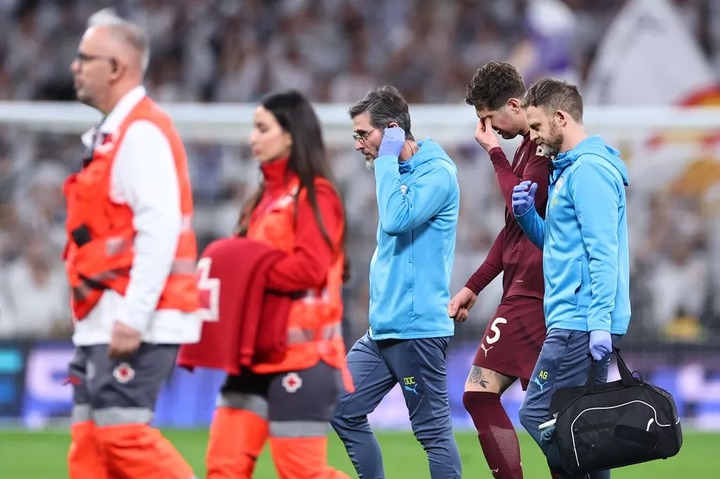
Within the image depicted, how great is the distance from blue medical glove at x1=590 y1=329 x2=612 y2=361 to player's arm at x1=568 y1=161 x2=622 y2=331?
2 centimetres

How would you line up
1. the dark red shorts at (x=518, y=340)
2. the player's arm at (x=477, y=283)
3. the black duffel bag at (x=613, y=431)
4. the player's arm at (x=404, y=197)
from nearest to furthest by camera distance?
the black duffel bag at (x=613, y=431) → the player's arm at (x=404, y=197) → the dark red shorts at (x=518, y=340) → the player's arm at (x=477, y=283)

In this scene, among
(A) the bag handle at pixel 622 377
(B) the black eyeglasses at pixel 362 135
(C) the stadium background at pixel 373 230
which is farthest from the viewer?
(C) the stadium background at pixel 373 230

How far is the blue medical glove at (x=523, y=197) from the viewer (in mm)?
6789

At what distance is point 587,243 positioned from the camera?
6.39 m

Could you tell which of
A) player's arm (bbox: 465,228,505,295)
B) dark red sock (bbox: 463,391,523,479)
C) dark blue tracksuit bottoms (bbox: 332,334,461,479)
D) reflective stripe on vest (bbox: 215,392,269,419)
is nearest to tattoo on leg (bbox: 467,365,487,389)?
dark red sock (bbox: 463,391,523,479)

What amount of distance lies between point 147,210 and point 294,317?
0.75 metres

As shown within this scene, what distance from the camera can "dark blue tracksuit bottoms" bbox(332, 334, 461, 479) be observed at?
271 inches

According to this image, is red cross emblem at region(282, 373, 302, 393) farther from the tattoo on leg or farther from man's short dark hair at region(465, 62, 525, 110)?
man's short dark hair at region(465, 62, 525, 110)

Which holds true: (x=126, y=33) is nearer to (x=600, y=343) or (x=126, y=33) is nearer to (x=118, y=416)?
(x=118, y=416)

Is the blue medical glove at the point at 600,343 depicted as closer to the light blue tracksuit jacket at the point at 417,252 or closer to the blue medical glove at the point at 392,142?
the light blue tracksuit jacket at the point at 417,252

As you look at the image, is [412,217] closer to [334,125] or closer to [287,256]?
[287,256]

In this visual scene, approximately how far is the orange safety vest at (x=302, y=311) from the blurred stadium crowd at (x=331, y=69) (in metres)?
7.62

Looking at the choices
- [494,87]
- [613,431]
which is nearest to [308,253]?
[613,431]

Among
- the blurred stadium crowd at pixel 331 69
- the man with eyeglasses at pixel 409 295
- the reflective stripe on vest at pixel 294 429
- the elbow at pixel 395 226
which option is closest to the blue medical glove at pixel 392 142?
the man with eyeglasses at pixel 409 295
